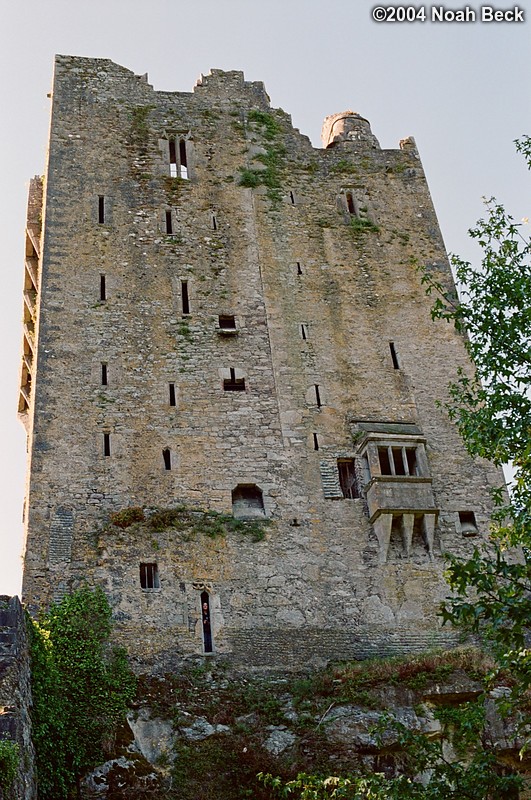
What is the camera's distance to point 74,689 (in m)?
20.4

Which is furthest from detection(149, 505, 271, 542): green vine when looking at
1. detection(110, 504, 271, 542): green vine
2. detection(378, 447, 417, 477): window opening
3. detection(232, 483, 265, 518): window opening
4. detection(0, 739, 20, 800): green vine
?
detection(0, 739, 20, 800): green vine

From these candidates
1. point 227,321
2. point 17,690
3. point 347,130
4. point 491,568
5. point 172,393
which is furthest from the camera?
point 347,130

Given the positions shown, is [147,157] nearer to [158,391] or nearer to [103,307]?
[103,307]

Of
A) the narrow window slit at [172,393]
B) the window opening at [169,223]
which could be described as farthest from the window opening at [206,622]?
the window opening at [169,223]

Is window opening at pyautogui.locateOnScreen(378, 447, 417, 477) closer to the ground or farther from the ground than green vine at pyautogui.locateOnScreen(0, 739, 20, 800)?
farther from the ground

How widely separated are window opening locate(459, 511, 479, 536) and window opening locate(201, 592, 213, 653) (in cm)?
634

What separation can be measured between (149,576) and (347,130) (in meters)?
16.8

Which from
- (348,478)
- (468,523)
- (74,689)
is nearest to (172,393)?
(348,478)

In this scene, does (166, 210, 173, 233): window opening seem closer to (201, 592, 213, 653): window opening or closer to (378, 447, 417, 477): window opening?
(378, 447, 417, 477): window opening

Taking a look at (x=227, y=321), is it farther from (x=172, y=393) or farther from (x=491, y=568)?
(x=491, y=568)

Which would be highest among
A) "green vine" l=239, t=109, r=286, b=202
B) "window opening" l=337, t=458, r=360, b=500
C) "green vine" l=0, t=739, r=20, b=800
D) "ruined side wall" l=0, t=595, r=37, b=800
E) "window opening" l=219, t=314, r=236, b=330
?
"green vine" l=239, t=109, r=286, b=202

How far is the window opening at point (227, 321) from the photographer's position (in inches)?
1086

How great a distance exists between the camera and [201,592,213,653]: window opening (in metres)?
22.4

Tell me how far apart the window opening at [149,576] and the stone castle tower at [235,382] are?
0.06 m
